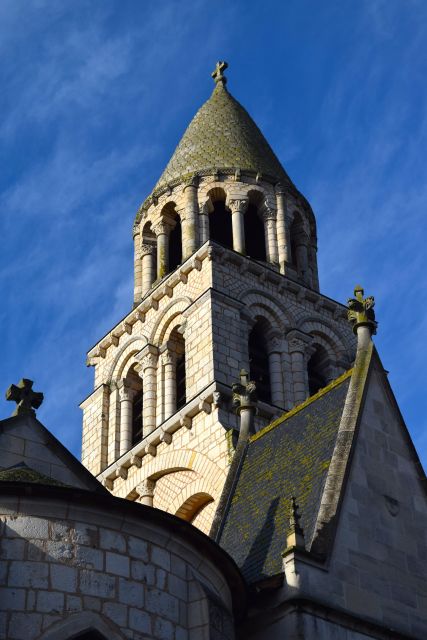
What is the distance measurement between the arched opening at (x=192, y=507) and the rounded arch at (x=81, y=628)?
1379 centimetres

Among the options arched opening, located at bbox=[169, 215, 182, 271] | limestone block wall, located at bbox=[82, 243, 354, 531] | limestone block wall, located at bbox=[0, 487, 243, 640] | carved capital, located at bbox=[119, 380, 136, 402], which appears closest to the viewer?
limestone block wall, located at bbox=[0, 487, 243, 640]

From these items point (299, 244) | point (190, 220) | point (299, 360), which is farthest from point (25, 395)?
point (299, 244)

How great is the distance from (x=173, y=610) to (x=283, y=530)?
3076 millimetres

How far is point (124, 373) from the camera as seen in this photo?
3403 centimetres

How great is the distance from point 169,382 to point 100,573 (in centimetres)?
1756

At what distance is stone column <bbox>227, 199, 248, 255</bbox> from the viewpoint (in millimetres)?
34562

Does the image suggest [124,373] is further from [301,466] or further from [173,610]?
[173,610]

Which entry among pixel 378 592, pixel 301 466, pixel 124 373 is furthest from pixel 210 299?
pixel 378 592

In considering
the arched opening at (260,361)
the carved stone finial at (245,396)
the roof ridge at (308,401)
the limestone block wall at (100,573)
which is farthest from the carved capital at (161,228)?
the limestone block wall at (100,573)

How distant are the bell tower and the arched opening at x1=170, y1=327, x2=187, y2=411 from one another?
39 mm

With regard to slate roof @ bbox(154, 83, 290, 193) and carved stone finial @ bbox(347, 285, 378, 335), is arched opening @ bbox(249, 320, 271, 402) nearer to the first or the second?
slate roof @ bbox(154, 83, 290, 193)

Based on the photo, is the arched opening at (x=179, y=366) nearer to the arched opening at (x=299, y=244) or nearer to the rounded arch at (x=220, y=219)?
the rounded arch at (x=220, y=219)

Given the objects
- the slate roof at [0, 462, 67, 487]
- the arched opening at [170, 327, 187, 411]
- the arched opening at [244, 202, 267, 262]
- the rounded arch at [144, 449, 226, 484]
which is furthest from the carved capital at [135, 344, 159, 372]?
the slate roof at [0, 462, 67, 487]

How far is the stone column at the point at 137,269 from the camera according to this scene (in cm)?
3597
